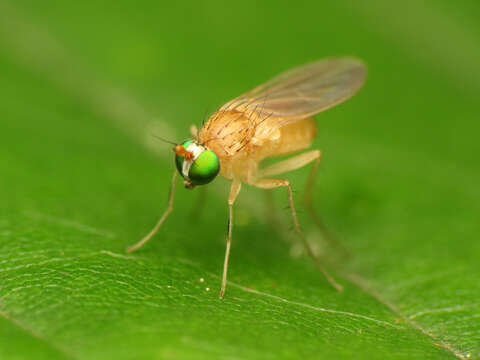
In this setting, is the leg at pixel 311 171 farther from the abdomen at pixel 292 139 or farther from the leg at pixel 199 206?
the leg at pixel 199 206

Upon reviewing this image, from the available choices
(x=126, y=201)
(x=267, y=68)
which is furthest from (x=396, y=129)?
(x=126, y=201)

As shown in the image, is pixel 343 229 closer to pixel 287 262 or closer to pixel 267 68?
pixel 287 262

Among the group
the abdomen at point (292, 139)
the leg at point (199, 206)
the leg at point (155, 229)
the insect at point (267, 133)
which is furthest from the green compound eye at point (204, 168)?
the leg at point (199, 206)

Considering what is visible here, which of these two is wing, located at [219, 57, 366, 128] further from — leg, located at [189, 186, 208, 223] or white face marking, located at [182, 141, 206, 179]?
leg, located at [189, 186, 208, 223]

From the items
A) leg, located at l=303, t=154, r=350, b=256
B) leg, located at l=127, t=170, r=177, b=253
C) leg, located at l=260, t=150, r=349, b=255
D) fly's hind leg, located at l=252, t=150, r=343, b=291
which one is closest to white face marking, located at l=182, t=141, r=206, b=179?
leg, located at l=127, t=170, r=177, b=253

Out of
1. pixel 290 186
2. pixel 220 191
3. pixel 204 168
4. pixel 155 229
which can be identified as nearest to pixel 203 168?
pixel 204 168
